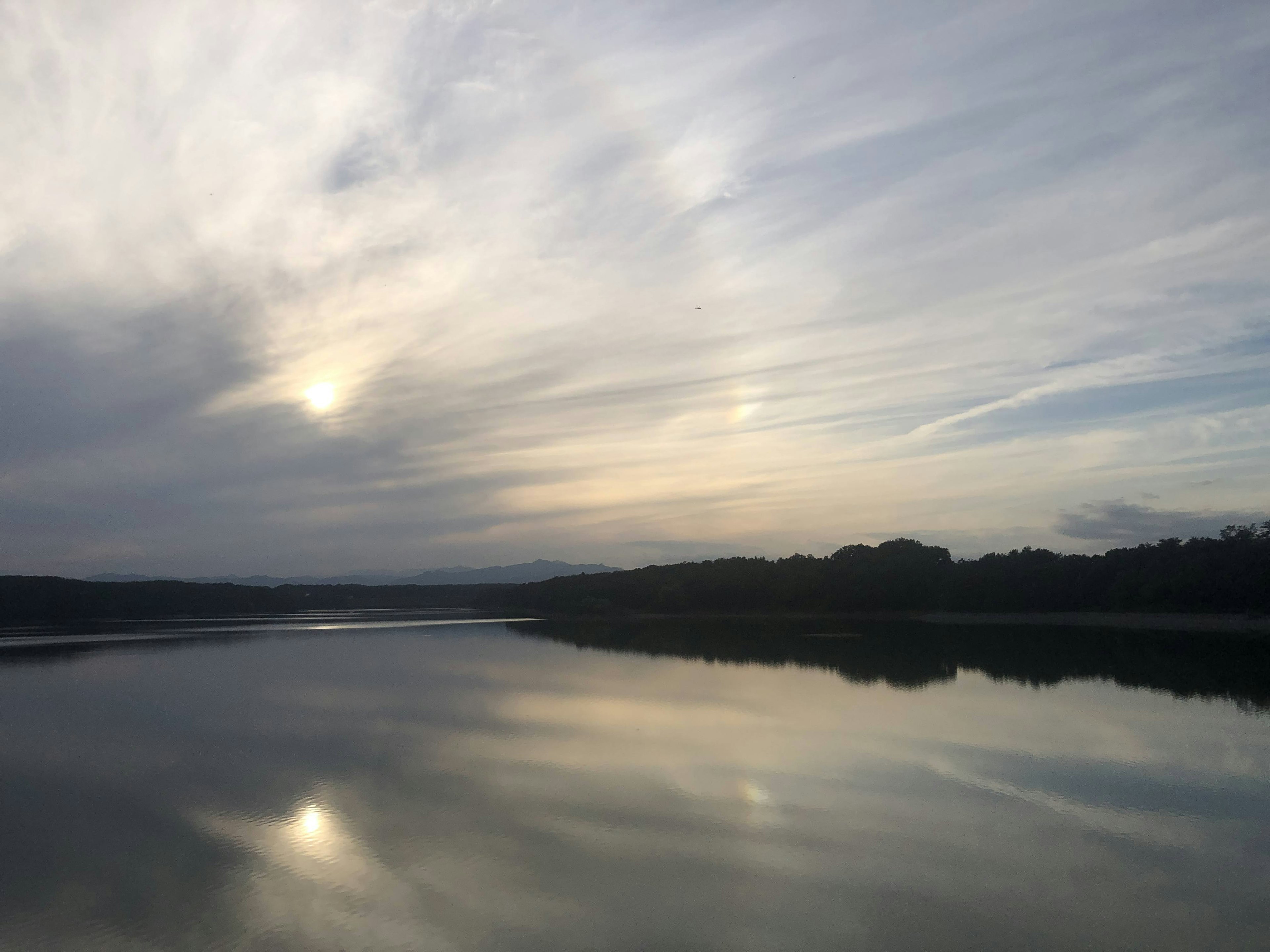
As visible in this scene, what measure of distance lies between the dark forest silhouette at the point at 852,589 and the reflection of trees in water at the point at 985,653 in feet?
17.0

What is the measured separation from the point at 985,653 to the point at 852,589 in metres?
31.8

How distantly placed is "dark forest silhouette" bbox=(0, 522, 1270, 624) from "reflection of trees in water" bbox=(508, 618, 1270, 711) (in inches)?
204

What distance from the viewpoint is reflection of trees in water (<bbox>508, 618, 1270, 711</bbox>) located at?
Result: 24.1 m

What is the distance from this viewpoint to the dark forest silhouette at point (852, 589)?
146 feet

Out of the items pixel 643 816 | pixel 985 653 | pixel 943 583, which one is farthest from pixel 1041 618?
pixel 643 816

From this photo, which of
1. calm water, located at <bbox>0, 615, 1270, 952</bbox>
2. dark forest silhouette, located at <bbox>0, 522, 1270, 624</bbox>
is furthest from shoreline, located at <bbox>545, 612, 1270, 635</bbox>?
calm water, located at <bbox>0, 615, 1270, 952</bbox>

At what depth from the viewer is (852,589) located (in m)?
64.8

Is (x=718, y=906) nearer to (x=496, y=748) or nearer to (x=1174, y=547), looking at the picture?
(x=496, y=748)

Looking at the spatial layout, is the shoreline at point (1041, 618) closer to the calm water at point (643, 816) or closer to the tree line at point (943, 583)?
the tree line at point (943, 583)

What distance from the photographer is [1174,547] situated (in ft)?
160

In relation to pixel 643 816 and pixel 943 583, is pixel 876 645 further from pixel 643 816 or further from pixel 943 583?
pixel 643 816

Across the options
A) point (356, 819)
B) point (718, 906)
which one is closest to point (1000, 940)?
point (718, 906)

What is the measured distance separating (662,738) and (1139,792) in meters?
7.84

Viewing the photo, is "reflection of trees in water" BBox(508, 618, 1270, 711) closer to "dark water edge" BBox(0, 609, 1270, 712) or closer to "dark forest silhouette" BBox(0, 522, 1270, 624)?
"dark water edge" BBox(0, 609, 1270, 712)
